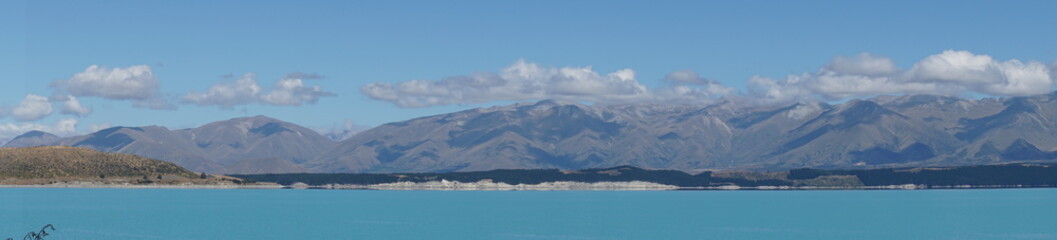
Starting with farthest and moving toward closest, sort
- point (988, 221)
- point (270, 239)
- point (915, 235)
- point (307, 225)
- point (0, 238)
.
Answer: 1. point (988, 221)
2. point (307, 225)
3. point (915, 235)
4. point (270, 239)
5. point (0, 238)

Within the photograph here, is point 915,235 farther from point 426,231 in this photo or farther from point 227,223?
point 227,223

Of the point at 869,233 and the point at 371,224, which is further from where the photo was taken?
the point at 371,224

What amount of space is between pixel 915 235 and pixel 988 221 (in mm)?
40092

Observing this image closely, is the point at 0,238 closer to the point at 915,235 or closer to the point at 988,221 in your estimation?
the point at 915,235

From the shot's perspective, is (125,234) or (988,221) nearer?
(125,234)

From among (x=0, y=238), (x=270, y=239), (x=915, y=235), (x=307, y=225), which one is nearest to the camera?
(x=0, y=238)

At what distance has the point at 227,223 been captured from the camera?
17525 cm

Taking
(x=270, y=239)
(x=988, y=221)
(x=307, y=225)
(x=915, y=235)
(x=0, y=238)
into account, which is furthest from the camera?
(x=988, y=221)

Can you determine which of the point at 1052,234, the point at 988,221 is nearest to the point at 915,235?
the point at 1052,234

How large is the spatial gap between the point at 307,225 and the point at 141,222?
23.2m

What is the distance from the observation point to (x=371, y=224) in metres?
177

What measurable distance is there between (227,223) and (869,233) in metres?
86.6

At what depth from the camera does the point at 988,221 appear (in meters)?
189

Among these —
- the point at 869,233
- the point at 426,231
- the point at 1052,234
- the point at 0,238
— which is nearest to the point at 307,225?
the point at 426,231
